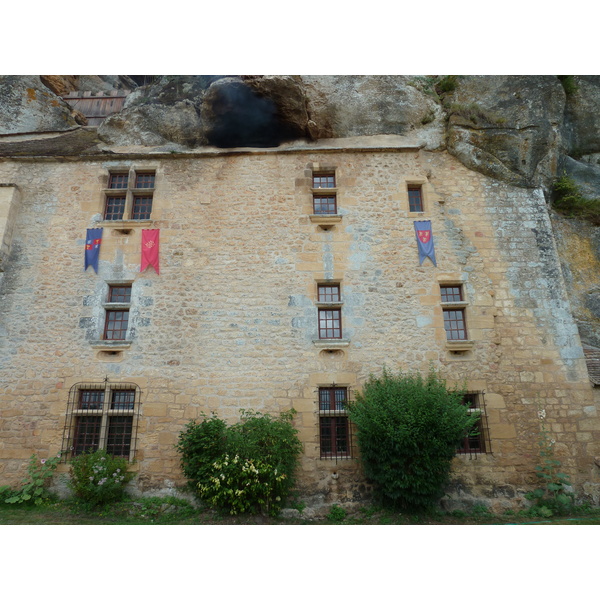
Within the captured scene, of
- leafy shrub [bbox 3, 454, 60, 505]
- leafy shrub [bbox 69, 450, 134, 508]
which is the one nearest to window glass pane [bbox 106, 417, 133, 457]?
leafy shrub [bbox 69, 450, 134, 508]

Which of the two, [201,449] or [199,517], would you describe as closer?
[199,517]

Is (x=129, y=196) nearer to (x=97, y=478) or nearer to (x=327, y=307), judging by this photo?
(x=327, y=307)

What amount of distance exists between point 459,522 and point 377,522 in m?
1.39

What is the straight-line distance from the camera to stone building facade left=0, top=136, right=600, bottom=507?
8.55m

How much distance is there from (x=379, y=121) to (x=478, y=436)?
7.31 meters

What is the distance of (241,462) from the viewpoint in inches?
300

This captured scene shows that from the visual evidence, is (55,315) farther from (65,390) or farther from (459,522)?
(459,522)

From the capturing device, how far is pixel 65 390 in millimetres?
8805

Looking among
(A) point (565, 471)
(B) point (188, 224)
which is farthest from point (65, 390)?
(A) point (565, 471)

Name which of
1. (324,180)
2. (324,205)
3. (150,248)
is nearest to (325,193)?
(324,205)

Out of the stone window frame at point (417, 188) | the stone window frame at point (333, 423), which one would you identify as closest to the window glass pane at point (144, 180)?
the stone window frame at point (417, 188)

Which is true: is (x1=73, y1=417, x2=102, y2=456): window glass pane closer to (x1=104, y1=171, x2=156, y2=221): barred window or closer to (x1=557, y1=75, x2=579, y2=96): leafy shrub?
(x1=104, y1=171, x2=156, y2=221): barred window

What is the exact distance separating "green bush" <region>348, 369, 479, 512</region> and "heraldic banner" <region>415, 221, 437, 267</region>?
2.98 meters

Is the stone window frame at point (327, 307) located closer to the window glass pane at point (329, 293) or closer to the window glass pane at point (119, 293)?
the window glass pane at point (329, 293)
